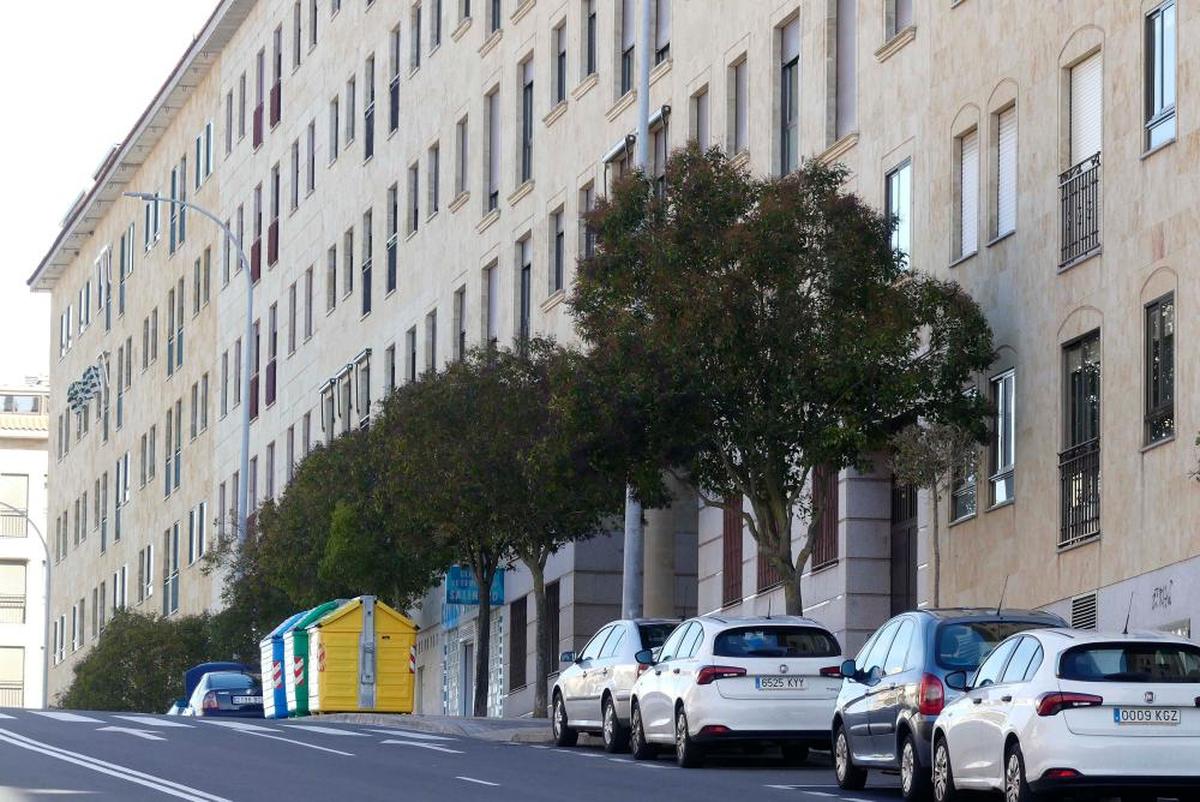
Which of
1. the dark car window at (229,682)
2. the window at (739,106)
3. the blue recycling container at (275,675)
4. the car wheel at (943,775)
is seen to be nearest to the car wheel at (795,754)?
the car wheel at (943,775)

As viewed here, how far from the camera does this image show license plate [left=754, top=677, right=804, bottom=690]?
26.1 m

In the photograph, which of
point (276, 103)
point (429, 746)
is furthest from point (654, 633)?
point (276, 103)

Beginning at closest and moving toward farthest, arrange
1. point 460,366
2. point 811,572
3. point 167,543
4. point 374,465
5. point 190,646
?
point 811,572
point 460,366
point 374,465
point 190,646
point 167,543

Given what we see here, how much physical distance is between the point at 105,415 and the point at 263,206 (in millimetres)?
21737

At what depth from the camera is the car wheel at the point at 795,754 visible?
1073 inches

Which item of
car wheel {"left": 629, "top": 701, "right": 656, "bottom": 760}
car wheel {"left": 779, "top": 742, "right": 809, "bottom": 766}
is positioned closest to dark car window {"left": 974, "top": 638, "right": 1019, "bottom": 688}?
car wheel {"left": 779, "top": 742, "right": 809, "bottom": 766}

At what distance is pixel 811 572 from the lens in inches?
1528

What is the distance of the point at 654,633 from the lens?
30.2 metres

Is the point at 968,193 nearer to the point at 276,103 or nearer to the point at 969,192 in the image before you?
the point at 969,192

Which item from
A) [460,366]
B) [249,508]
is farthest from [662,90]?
[249,508]

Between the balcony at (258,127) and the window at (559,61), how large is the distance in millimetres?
25048

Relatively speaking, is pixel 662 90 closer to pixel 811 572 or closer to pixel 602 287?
pixel 811 572

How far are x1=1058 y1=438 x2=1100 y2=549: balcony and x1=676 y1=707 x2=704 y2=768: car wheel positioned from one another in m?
5.83

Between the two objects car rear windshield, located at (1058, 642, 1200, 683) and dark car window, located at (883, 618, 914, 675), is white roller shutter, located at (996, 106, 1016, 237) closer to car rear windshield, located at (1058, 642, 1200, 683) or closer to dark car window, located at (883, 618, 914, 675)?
dark car window, located at (883, 618, 914, 675)
